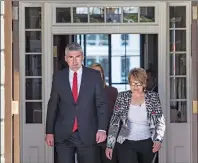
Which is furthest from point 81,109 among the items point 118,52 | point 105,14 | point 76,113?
point 118,52

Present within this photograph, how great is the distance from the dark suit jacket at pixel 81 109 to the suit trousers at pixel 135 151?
32 cm

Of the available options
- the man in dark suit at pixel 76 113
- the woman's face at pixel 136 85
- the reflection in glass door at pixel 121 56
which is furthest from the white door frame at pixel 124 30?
the reflection in glass door at pixel 121 56

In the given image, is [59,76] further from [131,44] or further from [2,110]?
[131,44]

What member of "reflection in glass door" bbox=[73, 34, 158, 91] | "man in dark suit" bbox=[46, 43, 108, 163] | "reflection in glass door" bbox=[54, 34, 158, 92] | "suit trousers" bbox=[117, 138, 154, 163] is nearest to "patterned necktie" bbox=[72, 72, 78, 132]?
"man in dark suit" bbox=[46, 43, 108, 163]

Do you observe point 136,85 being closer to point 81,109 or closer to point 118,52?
point 81,109

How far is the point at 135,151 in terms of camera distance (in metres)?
5.71

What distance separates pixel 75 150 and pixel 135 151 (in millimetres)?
576

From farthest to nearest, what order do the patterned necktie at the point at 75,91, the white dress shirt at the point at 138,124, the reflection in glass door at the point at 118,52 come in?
the reflection in glass door at the point at 118,52 → the white dress shirt at the point at 138,124 → the patterned necktie at the point at 75,91

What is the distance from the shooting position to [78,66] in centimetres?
560

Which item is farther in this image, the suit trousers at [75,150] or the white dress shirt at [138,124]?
the white dress shirt at [138,124]

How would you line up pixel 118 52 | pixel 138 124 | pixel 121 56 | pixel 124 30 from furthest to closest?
pixel 118 52 < pixel 121 56 < pixel 124 30 < pixel 138 124

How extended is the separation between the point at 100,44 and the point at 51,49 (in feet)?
43.4

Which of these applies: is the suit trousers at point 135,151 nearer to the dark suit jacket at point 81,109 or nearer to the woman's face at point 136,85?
the dark suit jacket at point 81,109

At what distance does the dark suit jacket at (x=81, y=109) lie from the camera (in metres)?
5.54
